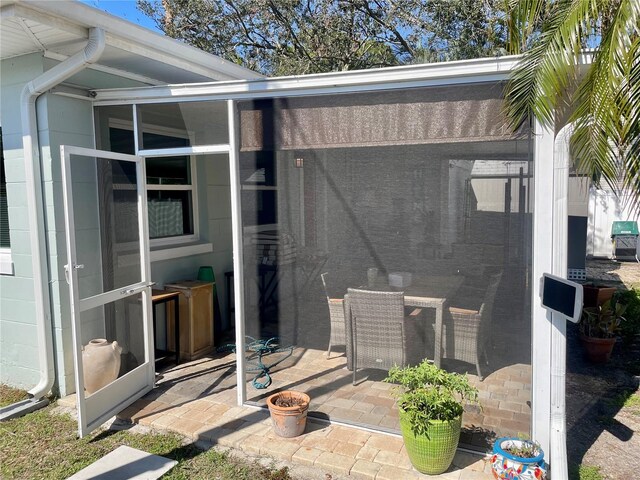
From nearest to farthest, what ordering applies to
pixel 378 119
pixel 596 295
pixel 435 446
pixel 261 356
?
pixel 435 446 → pixel 378 119 → pixel 261 356 → pixel 596 295

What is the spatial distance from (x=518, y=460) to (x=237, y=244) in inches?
91.5

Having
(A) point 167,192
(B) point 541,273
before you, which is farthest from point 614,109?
(A) point 167,192

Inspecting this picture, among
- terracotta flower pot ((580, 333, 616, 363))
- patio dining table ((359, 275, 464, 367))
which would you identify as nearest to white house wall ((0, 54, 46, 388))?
patio dining table ((359, 275, 464, 367))

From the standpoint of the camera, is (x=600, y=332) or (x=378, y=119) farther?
(x=600, y=332)

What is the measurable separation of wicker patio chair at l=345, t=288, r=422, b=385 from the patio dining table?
0.06 m

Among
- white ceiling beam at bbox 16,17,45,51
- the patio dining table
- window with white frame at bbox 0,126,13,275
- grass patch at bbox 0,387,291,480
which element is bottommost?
grass patch at bbox 0,387,291,480

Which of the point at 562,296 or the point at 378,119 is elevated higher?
the point at 378,119

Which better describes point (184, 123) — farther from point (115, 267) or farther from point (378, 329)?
point (378, 329)

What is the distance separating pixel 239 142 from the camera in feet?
11.4

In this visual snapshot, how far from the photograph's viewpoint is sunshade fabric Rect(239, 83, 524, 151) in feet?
9.22

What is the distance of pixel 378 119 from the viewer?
306cm

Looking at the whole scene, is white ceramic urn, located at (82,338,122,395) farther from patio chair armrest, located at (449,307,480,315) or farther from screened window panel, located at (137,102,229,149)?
patio chair armrest, located at (449,307,480,315)

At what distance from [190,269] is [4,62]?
2.62m

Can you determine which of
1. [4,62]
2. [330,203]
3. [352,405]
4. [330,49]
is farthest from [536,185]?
[330,49]
